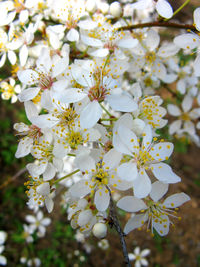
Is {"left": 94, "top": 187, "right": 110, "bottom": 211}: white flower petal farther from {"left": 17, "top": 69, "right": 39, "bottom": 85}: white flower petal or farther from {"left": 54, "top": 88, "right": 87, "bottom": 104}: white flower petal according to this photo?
{"left": 17, "top": 69, "right": 39, "bottom": 85}: white flower petal

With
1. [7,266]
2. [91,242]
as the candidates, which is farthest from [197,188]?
[7,266]

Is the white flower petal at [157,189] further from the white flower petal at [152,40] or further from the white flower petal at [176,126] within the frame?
the white flower petal at [176,126]

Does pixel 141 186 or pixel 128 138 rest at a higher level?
pixel 128 138

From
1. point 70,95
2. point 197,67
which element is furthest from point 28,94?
point 197,67

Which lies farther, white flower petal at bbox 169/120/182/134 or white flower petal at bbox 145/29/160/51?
white flower petal at bbox 169/120/182/134

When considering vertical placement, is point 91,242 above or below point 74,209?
below

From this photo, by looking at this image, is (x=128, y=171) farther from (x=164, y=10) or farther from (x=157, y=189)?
(x=164, y=10)

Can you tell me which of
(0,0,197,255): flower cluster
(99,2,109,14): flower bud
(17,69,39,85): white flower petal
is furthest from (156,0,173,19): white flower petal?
(17,69,39,85): white flower petal

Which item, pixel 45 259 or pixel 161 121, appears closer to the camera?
pixel 161 121

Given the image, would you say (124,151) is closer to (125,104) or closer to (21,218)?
(125,104)
